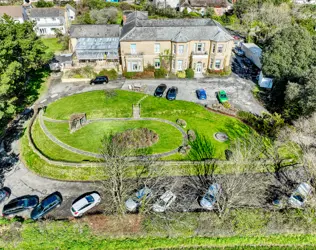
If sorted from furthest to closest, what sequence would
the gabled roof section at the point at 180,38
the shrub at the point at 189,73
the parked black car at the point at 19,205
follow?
the shrub at the point at 189,73 → the gabled roof section at the point at 180,38 → the parked black car at the point at 19,205

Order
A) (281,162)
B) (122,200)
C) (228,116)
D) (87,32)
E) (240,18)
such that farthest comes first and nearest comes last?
(240,18), (87,32), (228,116), (281,162), (122,200)

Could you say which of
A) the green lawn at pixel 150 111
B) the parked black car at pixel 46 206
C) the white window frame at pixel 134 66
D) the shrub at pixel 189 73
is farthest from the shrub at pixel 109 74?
the parked black car at pixel 46 206

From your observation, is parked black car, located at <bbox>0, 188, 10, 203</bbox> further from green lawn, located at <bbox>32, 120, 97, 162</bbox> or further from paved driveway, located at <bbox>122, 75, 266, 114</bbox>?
paved driveway, located at <bbox>122, 75, 266, 114</bbox>

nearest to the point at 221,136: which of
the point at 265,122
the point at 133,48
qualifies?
the point at 265,122

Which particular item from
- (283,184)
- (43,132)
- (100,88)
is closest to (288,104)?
(283,184)

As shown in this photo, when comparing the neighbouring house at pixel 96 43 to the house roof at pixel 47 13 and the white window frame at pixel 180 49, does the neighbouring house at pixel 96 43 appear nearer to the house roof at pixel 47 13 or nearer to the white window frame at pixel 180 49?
the white window frame at pixel 180 49

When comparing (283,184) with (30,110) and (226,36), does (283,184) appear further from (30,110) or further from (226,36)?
(30,110)
